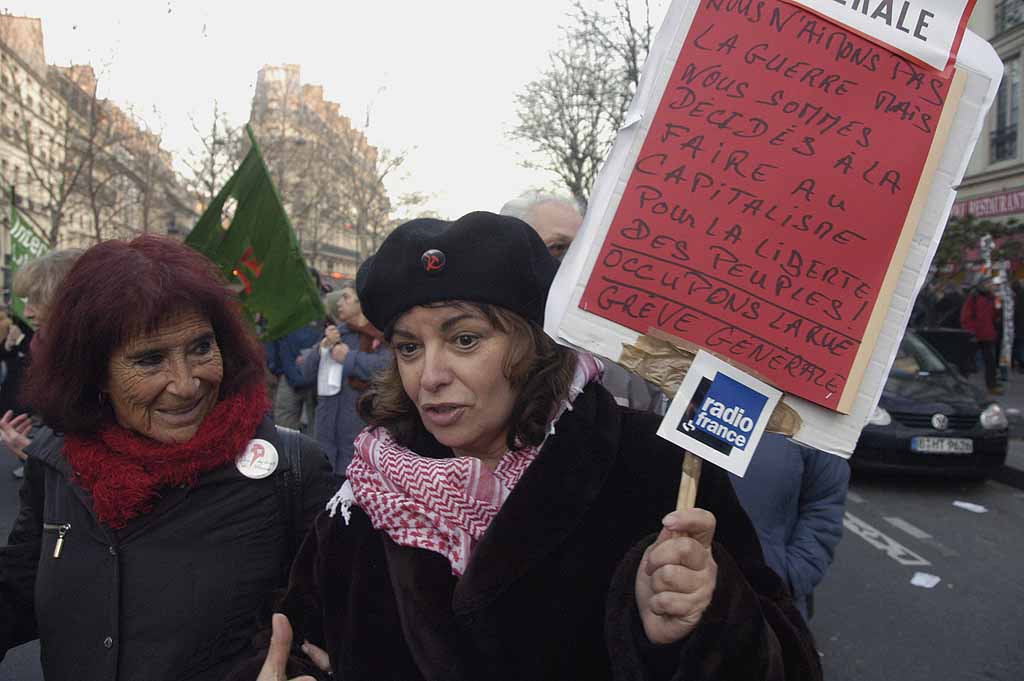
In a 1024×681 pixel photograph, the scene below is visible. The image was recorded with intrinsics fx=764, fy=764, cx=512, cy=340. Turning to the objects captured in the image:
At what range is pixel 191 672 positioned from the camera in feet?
5.80

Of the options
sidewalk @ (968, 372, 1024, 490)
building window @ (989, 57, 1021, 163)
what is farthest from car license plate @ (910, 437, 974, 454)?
building window @ (989, 57, 1021, 163)

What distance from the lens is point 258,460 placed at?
1937 mm

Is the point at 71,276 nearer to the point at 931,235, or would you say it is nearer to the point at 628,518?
the point at 628,518

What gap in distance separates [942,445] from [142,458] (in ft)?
24.3

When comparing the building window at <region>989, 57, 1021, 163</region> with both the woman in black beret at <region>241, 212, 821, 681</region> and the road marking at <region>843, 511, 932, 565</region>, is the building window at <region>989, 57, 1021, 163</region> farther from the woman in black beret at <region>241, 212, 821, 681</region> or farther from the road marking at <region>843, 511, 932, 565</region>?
the woman in black beret at <region>241, 212, 821, 681</region>

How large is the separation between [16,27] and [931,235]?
59.7 ft

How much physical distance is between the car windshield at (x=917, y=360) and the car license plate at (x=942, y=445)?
3.41 feet

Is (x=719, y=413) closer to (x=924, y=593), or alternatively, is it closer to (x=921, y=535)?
(x=924, y=593)

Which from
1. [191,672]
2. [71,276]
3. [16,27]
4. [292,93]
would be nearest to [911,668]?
[191,672]

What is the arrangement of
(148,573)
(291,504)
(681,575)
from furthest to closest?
1. (291,504)
2. (148,573)
3. (681,575)

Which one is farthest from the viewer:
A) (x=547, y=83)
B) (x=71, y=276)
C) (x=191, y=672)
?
(x=547, y=83)

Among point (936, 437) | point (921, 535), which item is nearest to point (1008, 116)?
point (936, 437)

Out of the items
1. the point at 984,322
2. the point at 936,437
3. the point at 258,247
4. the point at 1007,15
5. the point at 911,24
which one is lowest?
the point at 258,247

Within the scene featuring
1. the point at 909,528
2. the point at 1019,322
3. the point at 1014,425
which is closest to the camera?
the point at 909,528
